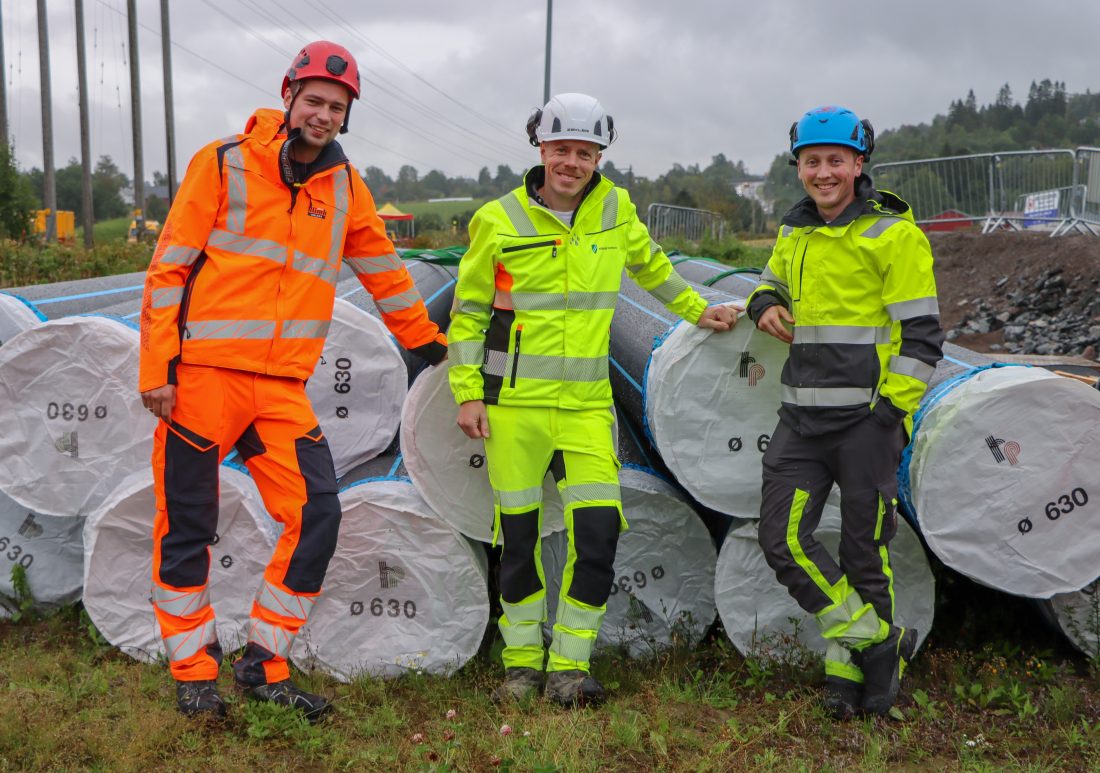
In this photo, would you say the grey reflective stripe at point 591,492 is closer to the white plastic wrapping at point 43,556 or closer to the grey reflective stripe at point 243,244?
the grey reflective stripe at point 243,244

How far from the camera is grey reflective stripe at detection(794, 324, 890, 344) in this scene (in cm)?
362

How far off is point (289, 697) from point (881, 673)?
7.53 ft

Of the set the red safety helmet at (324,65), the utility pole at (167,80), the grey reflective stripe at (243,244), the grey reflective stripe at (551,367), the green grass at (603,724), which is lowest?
the green grass at (603,724)

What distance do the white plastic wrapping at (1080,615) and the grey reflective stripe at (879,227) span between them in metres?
1.82

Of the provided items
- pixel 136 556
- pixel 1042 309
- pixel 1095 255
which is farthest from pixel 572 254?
pixel 1095 255

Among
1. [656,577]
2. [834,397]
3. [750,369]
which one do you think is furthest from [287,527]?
[834,397]

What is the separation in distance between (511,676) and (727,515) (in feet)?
3.93

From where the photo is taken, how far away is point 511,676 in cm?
387

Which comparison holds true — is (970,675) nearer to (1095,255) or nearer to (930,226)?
(1095,255)

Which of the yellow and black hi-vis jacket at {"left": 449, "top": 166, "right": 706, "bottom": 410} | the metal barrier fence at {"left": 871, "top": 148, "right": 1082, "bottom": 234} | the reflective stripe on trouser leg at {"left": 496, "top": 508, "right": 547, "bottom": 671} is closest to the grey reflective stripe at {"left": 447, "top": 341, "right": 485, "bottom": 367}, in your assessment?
the yellow and black hi-vis jacket at {"left": 449, "top": 166, "right": 706, "bottom": 410}

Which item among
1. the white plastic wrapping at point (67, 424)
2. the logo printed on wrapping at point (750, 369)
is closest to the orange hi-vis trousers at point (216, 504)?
the white plastic wrapping at point (67, 424)

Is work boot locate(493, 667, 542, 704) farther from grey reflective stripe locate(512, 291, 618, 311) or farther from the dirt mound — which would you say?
the dirt mound

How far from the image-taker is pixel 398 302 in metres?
4.07

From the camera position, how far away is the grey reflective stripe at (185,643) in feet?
11.9
